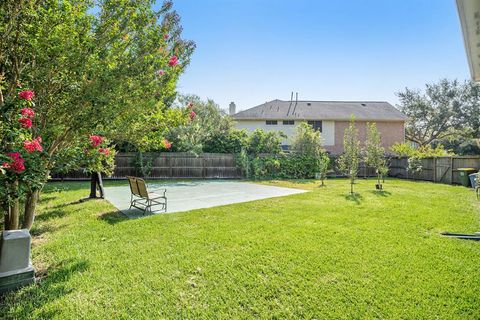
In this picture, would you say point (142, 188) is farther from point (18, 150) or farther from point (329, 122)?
point (329, 122)

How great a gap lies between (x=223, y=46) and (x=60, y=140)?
12168 millimetres

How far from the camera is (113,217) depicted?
6543 millimetres

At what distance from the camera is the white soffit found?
272 cm

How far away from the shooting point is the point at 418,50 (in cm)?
1480

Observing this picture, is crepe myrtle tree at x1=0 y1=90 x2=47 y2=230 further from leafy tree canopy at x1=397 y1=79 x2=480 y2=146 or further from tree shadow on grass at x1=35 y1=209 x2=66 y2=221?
leafy tree canopy at x1=397 y1=79 x2=480 y2=146

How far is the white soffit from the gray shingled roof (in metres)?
20.6

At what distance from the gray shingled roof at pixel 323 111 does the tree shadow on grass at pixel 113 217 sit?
18.6 metres

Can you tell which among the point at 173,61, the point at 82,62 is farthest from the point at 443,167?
the point at 82,62

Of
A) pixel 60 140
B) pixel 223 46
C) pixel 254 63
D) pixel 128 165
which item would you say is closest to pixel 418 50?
pixel 254 63

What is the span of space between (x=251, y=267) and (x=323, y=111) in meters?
24.0

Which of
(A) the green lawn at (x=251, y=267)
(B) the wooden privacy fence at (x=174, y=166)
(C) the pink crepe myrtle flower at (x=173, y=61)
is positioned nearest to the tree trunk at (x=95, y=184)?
(A) the green lawn at (x=251, y=267)

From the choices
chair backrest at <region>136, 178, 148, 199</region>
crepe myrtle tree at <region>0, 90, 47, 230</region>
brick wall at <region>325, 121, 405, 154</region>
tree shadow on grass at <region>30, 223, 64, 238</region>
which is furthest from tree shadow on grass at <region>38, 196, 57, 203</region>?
brick wall at <region>325, 121, 405, 154</region>

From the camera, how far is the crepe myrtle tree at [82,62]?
3473mm

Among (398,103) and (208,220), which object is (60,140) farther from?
(398,103)
